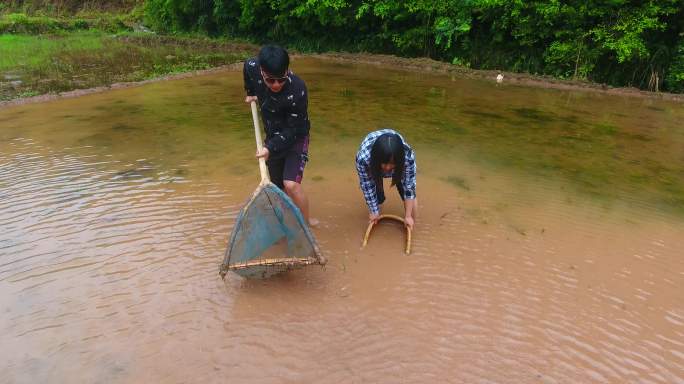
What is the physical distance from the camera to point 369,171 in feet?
10.2

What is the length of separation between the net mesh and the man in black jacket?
0.34 meters

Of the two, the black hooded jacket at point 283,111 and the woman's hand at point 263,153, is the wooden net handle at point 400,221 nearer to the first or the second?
the black hooded jacket at point 283,111

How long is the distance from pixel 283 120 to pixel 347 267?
3.70 feet

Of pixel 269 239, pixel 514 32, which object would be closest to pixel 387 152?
pixel 269 239

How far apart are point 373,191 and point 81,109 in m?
5.97

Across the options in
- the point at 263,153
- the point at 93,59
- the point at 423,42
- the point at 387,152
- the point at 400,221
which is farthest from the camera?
the point at 423,42

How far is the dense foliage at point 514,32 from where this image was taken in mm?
9523

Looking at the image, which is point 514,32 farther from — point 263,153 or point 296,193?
point 263,153

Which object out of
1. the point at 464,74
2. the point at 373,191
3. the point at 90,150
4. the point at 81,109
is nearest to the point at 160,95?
the point at 81,109

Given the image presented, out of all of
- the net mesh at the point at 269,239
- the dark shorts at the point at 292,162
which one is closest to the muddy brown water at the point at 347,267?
the net mesh at the point at 269,239

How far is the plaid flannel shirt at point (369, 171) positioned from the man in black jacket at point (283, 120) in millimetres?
439

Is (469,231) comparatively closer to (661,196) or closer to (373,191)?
(373,191)

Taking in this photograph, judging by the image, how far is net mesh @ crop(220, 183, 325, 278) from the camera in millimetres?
2641

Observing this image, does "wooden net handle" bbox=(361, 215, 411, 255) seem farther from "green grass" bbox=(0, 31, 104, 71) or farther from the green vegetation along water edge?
"green grass" bbox=(0, 31, 104, 71)
